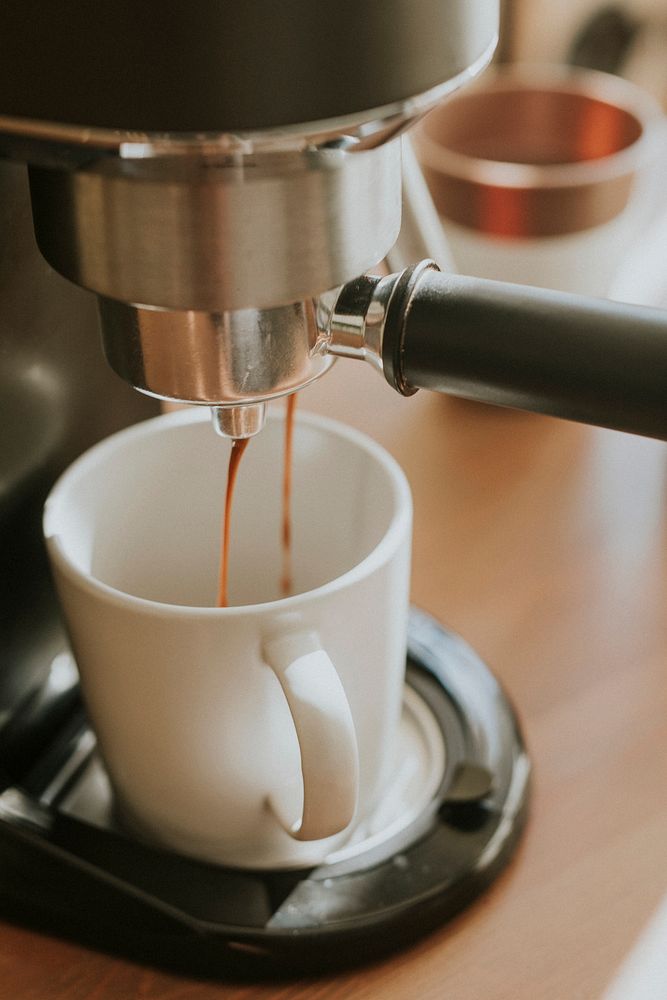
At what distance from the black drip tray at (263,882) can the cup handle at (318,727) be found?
0.05 m

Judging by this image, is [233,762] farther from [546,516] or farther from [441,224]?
[441,224]

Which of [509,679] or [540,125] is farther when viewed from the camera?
[540,125]

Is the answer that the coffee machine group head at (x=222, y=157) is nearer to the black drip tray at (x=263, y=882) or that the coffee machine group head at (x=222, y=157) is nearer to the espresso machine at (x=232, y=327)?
the espresso machine at (x=232, y=327)

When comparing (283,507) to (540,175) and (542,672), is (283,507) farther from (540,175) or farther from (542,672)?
(540,175)

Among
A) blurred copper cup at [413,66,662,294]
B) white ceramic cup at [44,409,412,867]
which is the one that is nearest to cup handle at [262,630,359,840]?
white ceramic cup at [44,409,412,867]

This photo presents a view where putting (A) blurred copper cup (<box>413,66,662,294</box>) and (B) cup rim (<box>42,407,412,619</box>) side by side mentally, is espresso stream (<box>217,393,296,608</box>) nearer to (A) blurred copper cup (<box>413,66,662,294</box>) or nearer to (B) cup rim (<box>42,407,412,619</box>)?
(B) cup rim (<box>42,407,412,619</box>)

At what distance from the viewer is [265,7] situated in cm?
23


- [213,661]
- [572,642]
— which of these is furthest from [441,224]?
[213,661]

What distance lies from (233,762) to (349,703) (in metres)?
0.04

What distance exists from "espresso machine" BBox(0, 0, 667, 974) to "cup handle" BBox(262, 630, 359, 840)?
0.18ft

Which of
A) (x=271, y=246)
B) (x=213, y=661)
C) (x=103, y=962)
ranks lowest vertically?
(x=103, y=962)

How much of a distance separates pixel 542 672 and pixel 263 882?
6.3 inches

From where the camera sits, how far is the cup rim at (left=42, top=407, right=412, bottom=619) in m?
0.35

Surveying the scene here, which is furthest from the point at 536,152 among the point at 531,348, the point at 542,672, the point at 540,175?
the point at 531,348
